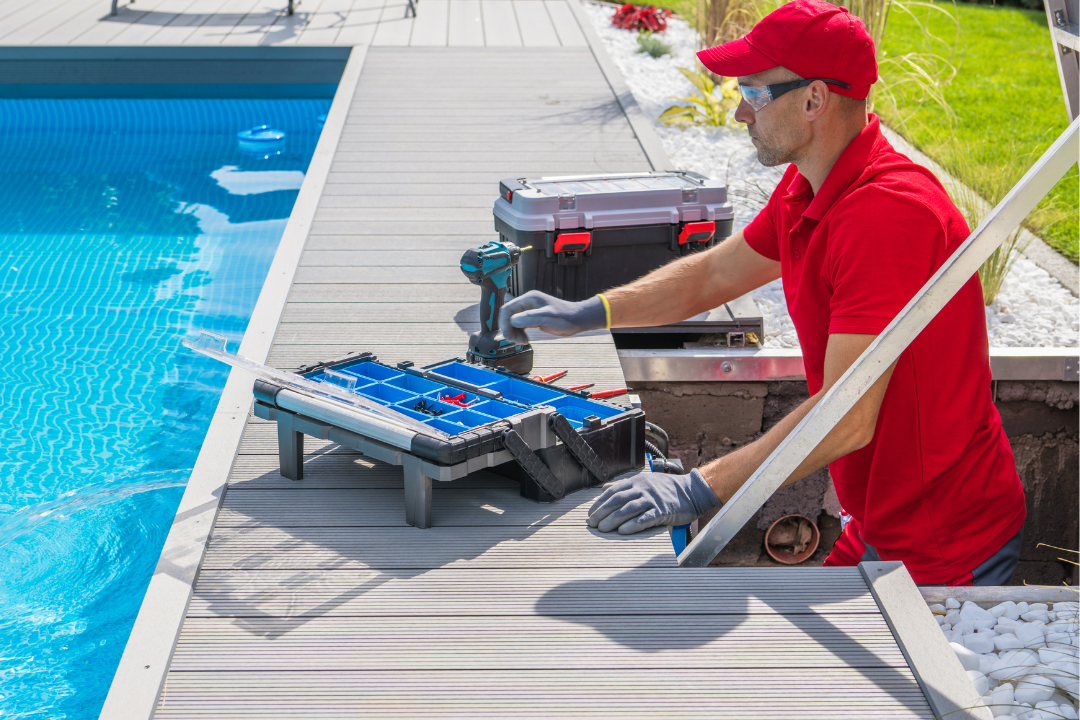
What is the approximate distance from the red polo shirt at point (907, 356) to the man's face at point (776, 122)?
0.11m

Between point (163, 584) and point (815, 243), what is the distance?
1.48 meters

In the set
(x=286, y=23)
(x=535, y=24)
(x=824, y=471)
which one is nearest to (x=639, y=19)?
(x=535, y=24)

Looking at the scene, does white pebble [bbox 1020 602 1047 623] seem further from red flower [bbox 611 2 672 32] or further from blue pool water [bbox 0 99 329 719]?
red flower [bbox 611 2 672 32]

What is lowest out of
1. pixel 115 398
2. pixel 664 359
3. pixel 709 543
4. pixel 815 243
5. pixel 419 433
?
pixel 115 398

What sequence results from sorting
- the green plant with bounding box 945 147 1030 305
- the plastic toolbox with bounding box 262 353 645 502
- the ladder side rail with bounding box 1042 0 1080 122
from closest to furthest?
1. the plastic toolbox with bounding box 262 353 645 502
2. the ladder side rail with bounding box 1042 0 1080 122
3. the green plant with bounding box 945 147 1030 305

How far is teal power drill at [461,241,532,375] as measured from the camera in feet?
8.45

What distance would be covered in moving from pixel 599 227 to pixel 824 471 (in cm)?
114

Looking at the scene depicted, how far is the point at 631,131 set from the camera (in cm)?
543

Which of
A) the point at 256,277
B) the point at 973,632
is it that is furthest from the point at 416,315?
the point at 256,277

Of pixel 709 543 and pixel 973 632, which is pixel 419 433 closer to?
pixel 709 543

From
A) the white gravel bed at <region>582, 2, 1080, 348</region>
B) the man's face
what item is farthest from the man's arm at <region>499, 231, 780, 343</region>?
the white gravel bed at <region>582, 2, 1080, 348</region>

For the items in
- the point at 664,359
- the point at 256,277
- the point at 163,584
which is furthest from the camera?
the point at 256,277

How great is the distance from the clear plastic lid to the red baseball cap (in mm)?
1280

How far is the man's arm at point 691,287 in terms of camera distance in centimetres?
250
